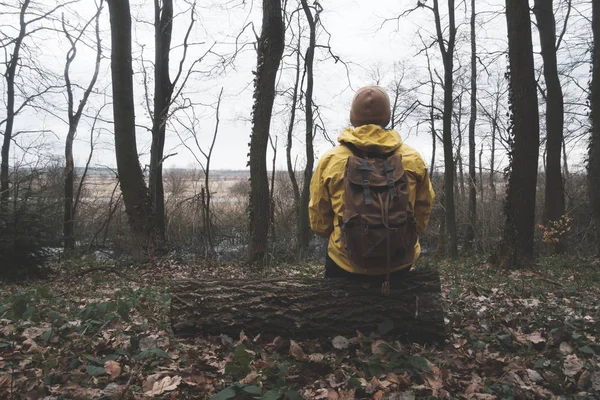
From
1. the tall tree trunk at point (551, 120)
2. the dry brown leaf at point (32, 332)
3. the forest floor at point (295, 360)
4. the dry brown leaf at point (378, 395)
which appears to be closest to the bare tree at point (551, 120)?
the tall tree trunk at point (551, 120)

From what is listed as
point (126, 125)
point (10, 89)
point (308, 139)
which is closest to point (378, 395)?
point (126, 125)

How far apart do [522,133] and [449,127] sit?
7270 millimetres

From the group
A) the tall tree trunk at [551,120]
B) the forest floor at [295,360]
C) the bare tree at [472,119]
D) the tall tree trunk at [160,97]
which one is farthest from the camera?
the bare tree at [472,119]

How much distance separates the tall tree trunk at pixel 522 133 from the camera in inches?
312

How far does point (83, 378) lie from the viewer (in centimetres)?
273

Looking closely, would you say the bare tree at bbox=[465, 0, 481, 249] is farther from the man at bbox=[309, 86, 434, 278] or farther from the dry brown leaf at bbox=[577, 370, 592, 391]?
the dry brown leaf at bbox=[577, 370, 592, 391]

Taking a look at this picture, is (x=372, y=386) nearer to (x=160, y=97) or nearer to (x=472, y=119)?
(x=160, y=97)

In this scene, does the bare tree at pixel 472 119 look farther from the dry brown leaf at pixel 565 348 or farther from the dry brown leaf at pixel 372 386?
the dry brown leaf at pixel 372 386

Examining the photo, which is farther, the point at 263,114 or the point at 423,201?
the point at 263,114

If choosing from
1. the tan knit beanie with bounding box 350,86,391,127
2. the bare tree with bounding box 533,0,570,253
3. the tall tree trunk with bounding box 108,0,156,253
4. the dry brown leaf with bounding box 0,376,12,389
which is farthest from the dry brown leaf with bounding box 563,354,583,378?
the bare tree with bounding box 533,0,570,253

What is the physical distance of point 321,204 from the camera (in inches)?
134

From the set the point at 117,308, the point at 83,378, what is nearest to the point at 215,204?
the point at 117,308

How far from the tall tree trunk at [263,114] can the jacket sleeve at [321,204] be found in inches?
231

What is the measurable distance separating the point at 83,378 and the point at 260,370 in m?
1.09
